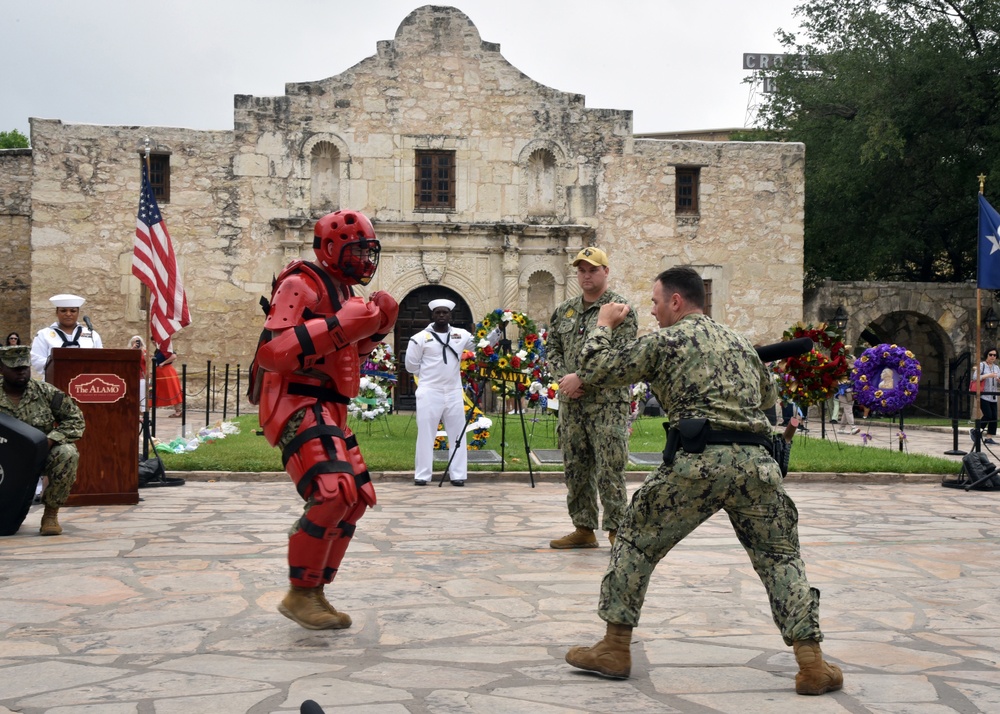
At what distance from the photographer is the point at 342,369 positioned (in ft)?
17.7

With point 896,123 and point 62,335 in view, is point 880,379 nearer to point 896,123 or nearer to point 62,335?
point 62,335

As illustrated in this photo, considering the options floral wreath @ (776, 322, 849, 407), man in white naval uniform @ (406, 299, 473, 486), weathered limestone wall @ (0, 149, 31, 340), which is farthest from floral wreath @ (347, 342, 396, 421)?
weathered limestone wall @ (0, 149, 31, 340)

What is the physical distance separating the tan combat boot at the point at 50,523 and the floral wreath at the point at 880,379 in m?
11.5

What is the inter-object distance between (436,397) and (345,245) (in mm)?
6388

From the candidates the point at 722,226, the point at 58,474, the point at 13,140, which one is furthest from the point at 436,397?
the point at 13,140

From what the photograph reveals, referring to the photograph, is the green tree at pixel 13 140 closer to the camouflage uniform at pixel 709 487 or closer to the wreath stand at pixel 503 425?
the wreath stand at pixel 503 425

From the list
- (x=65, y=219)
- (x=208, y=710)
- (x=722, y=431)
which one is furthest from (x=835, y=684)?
(x=65, y=219)

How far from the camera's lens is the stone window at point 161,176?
77.9ft

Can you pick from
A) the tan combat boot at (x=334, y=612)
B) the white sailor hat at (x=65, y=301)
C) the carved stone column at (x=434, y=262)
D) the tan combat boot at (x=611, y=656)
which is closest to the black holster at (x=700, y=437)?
the tan combat boot at (x=611, y=656)

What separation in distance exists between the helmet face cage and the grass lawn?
7.21m

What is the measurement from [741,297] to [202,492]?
1697 cm

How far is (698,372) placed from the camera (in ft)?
14.6

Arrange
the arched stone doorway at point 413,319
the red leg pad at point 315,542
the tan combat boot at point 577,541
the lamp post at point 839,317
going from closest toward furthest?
the red leg pad at point 315,542 → the tan combat boot at point 577,541 → the arched stone doorway at point 413,319 → the lamp post at point 839,317

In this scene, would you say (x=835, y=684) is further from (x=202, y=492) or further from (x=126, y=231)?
(x=126, y=231)
